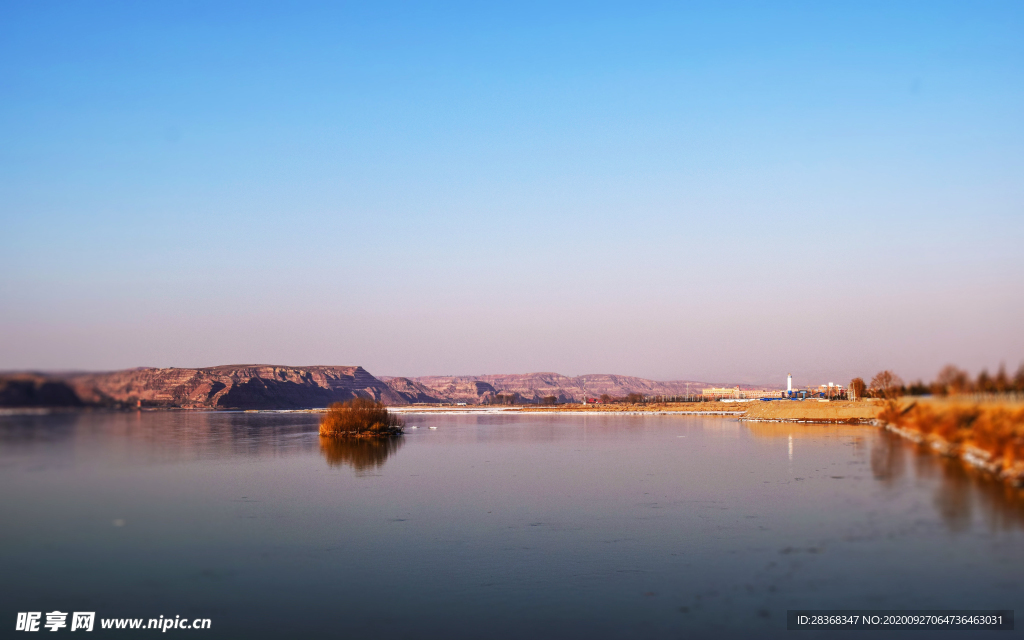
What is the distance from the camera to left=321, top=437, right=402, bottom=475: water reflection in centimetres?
3591

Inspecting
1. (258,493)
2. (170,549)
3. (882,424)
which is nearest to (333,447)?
(258,493)

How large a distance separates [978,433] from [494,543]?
62.6ft

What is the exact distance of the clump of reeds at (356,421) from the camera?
55375mm

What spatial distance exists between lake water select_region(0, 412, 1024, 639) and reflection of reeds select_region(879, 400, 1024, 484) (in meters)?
1.03

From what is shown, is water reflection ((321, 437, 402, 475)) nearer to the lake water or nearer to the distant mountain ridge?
the lake water

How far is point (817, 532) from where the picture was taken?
1744 cm

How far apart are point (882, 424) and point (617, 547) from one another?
45795 millimetres

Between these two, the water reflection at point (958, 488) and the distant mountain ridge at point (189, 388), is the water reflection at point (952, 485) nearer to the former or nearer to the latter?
the water reflection at point (958, 488)

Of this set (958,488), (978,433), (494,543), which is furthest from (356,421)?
(958,488)

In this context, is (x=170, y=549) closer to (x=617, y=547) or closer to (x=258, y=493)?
(x=258, y=493)

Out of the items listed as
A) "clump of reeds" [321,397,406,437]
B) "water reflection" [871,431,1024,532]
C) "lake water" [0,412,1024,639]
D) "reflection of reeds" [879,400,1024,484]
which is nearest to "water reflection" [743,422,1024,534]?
"water reflection" [871,431,1024,532]

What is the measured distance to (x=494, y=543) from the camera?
56.9 ft

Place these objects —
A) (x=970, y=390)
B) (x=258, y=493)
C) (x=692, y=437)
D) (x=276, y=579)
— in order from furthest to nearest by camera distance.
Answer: (x=692, y=437)
(x=970, y=390)
(x=258, y=493)
(x=276, y=579)

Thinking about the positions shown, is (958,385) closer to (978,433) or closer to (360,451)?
(978,433)
